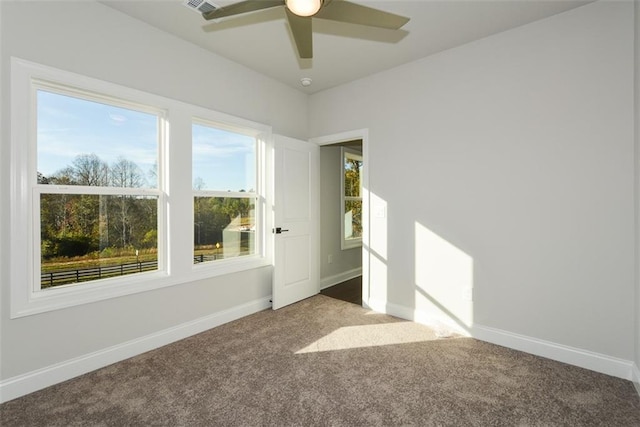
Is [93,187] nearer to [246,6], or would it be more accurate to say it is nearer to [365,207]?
[246,6]

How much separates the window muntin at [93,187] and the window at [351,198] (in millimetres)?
2982

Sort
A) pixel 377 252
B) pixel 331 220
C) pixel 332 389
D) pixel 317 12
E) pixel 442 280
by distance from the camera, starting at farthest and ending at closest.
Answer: pixel 331 220
pixel 377 252
pixel 442 280
pixel 332 389
pixel 317 12

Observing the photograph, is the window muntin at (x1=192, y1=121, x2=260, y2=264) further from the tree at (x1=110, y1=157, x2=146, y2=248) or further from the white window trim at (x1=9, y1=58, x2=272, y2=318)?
the tree at (x1=110, y1=157, x2=146, y2=248)

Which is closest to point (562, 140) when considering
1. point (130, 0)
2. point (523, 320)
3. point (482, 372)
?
point (523, 320)

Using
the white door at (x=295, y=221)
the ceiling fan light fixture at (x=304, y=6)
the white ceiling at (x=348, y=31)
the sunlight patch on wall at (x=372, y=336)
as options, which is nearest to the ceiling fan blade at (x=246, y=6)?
the ceiling fan light fixture at (x=304, y=6)

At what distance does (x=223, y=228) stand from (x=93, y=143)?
1.41 metres

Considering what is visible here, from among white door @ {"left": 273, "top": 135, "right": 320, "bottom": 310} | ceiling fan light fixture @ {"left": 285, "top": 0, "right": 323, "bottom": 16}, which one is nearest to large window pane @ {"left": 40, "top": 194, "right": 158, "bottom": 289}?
white door @ {"left": 273, "top": 135, "right": 320, "bottom": 310}

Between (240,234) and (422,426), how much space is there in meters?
2.58

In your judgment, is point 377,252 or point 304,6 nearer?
point 304,6

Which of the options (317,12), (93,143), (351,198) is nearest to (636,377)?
(317,12)

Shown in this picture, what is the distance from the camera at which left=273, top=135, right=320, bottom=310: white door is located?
370cm

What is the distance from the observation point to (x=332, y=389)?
209cm

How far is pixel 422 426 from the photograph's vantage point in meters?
1.74

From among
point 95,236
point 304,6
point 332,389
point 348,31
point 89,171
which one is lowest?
point 332,389
